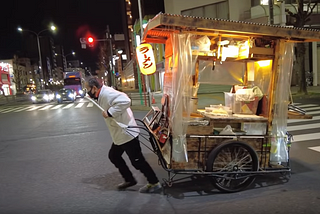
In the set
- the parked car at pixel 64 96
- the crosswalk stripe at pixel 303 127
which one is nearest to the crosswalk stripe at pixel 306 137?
the crosswalk stripe at pixel 303 127

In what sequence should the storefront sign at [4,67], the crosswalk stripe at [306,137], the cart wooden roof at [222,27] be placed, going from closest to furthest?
the cart wooden roof at [222,27]
the crosswalk stripe at [306,137]
the storefront sign at [4,67]

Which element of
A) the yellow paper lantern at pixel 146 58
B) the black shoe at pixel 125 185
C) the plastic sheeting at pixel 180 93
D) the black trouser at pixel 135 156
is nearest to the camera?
the plastic sheeting at pixel 180 93

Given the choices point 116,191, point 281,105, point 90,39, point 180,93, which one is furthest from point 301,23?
point 116,191

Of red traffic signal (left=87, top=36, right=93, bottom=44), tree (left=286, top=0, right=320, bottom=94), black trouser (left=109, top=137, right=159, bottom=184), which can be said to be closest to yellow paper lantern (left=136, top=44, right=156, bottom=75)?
black trouser (left=109, top=137, right=159, bottom=184)

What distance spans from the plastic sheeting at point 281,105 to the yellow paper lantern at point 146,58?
283 cm

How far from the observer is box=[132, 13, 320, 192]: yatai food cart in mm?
3963

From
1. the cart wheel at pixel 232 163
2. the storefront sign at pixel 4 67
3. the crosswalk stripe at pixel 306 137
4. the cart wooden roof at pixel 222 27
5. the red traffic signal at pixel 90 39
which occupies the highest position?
the storefront sign at pixel 4 67

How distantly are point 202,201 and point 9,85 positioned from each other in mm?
63249

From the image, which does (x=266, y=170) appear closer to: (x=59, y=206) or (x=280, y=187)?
(x=280, y=187)

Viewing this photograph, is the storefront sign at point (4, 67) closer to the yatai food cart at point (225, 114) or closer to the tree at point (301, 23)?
the tree at point (301, 23)

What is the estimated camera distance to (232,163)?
418 cm

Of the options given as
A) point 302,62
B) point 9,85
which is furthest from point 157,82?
point 9,85

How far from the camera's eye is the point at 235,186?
4199 millimetres

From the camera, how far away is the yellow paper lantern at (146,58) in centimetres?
589
